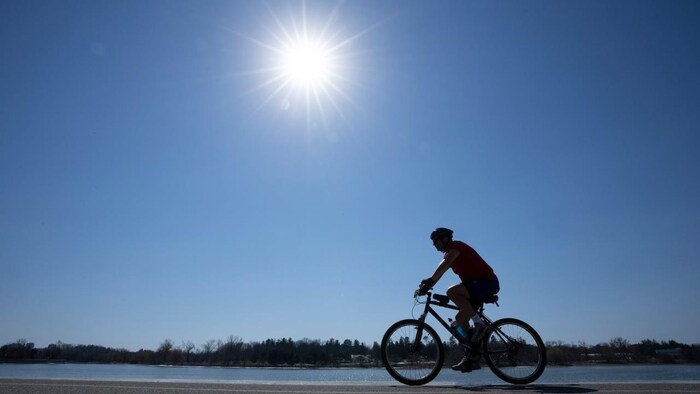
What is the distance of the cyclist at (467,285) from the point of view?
7027mm

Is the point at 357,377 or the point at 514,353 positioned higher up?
the point at 514,353

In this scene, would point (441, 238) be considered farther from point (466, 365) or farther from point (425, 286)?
point (466, 365)

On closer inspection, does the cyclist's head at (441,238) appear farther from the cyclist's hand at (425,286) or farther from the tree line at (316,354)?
the tree line at (316,354)

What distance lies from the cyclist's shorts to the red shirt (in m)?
0.07

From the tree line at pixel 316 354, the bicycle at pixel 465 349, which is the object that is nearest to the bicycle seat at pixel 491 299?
the bicycle at pixel 465 349

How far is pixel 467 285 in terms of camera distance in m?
7.23

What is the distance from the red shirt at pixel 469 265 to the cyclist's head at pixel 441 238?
0.60 ft

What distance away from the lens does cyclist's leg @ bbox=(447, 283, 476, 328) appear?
23.3 feet

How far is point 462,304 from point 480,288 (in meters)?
0.41

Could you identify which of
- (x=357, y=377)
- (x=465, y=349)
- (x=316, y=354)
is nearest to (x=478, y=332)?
(x=465, y=349)

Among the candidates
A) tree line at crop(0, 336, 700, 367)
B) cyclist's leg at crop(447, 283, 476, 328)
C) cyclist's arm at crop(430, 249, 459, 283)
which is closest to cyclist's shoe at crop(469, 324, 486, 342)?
cyclist's leg at crop(447, 283, 476, 328)

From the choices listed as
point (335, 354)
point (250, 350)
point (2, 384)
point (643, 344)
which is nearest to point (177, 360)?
point (250, 350)

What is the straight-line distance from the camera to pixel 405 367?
7.66 m

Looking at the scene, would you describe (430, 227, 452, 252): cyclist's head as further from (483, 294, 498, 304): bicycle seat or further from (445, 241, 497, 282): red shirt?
(483, 294, 498, 304): bicycle seat
